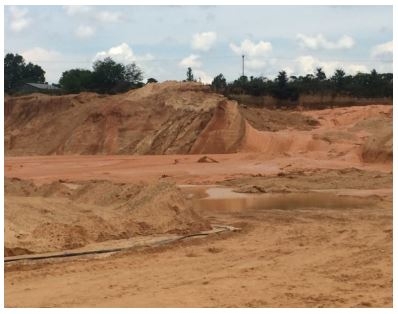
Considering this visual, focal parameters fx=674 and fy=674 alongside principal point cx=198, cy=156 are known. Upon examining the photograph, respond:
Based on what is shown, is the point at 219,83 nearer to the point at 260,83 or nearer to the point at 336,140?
the point at 260,83

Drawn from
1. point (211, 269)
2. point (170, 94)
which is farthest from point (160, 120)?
point (211, 269)

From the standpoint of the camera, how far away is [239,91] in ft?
160

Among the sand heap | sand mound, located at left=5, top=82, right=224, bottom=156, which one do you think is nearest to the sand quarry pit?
the sand heap

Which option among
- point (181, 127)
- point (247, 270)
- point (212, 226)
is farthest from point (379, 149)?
point (247, 270)

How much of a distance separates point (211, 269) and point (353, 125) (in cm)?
2902

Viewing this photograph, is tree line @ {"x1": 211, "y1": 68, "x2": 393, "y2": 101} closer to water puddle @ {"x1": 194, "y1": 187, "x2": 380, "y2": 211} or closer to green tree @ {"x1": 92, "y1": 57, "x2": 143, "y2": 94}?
green tree @ {"x1": 92, "y1": 57, "x2": 143, "y2": 94}

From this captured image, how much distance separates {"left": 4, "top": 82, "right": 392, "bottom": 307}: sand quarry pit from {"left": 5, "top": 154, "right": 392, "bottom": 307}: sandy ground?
0.02m

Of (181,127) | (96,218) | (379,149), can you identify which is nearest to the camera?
(96,218)

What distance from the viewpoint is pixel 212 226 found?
1109cm

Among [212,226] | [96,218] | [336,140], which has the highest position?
[336,140]

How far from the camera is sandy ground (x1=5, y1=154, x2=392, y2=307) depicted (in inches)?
234

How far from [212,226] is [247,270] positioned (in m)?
3.84

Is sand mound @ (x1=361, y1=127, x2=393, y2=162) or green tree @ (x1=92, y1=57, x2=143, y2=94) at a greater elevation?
green tree @ (x1=92, y1=57, x2=143, y2=94)

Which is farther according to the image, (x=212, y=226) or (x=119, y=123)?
(x=119, y=123)
